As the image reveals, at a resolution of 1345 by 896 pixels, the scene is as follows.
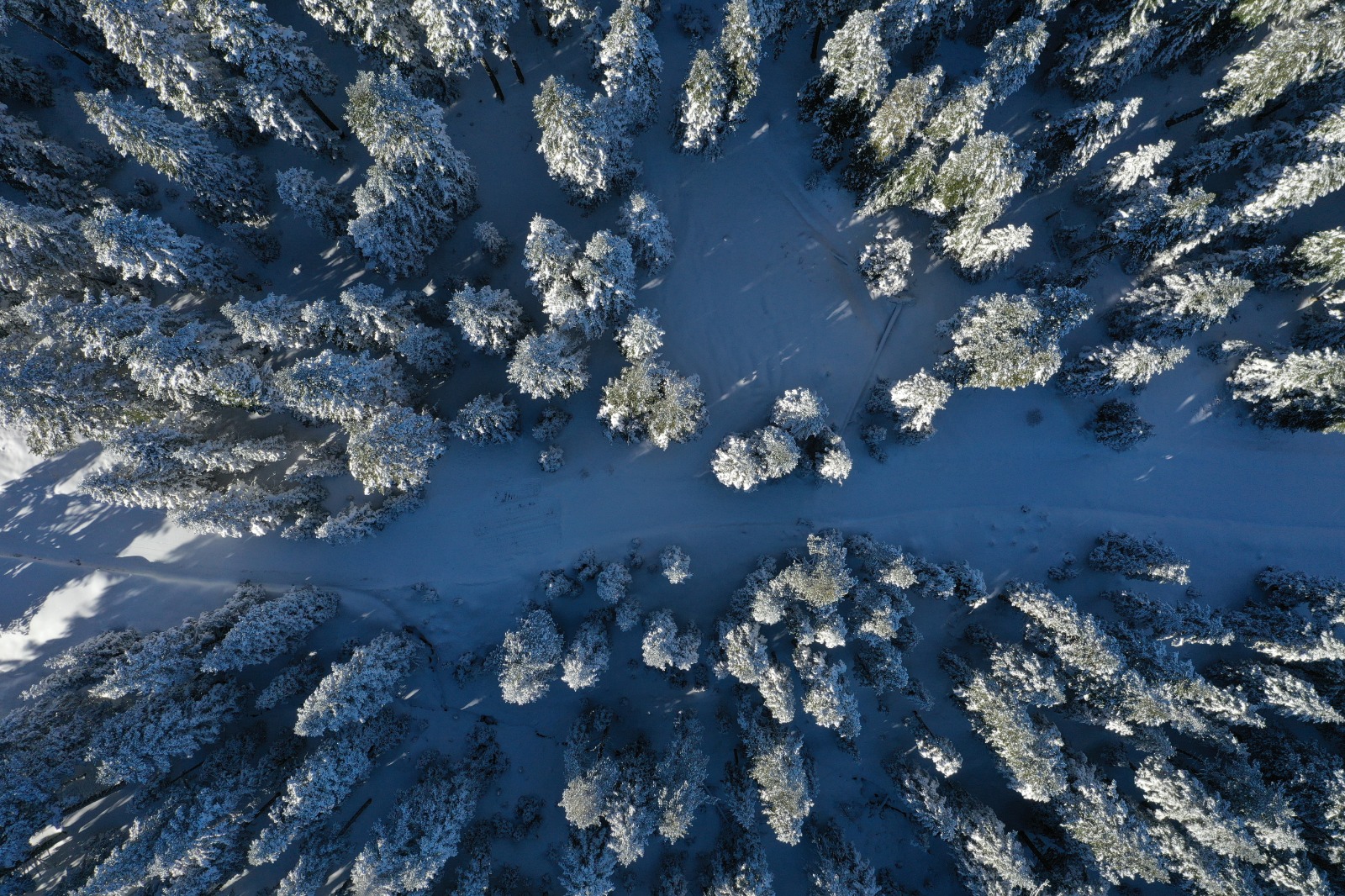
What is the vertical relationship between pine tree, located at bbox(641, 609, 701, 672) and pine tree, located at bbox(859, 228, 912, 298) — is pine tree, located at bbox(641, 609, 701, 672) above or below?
below

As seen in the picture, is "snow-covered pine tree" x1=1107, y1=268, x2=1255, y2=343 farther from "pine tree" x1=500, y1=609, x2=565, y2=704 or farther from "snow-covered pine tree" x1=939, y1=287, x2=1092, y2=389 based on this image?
"pine tree" x1=500, y1=609, x2=565, y2=704

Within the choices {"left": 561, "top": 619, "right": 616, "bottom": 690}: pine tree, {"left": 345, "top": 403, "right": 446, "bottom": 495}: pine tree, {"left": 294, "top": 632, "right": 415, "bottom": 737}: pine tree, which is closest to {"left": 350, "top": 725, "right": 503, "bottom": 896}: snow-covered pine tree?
{"left": 294, "top": 632, "right": 415, "bottom": 737}: pine tree

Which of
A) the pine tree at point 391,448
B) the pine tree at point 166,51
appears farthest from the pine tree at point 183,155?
the pine tree at point 391,448

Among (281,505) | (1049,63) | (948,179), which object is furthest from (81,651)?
(1049,63)

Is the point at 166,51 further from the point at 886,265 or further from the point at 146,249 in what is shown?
the point at 886,265

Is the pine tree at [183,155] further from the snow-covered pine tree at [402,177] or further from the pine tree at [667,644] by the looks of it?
the pine tree at [667,644]

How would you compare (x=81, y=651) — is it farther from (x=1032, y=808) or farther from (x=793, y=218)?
(x=1032, y=808)
